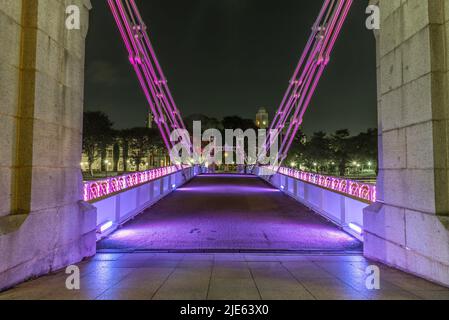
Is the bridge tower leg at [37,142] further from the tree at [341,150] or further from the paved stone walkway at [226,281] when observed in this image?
the tree at [341,150]

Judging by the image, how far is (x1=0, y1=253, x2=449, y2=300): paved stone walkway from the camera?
148 inches

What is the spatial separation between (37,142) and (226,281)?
3.15 meters

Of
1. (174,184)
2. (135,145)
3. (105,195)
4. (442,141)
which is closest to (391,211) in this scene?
(442,141)

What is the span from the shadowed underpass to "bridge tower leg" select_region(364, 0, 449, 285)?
1497 millimetres

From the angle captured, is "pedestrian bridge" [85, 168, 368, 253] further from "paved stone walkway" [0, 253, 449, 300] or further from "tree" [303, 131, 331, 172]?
"tree" [303, 131, 331, 172]

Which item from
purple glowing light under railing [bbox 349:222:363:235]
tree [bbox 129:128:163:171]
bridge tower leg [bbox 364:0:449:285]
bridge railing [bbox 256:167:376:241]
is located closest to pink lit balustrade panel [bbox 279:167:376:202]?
bridge railing [bbox 256:167:376:241]

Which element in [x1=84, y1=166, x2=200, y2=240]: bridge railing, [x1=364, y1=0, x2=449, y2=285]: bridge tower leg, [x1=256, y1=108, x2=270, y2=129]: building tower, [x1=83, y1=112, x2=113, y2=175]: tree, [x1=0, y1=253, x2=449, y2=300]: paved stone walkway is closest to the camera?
[x1=0, y1=253, x2=449, y2=300]: paved stone walkway

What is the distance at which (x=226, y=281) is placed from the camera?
167 inches

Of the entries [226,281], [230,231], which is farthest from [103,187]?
[226,281]

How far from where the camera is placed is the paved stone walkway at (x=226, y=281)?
3754 millimetres

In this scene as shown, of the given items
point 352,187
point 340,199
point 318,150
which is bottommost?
point 340,199

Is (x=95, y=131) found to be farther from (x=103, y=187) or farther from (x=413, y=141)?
(x=413, y=141)

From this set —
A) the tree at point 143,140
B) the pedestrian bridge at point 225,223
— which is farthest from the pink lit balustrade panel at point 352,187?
the tree at point 143,140
